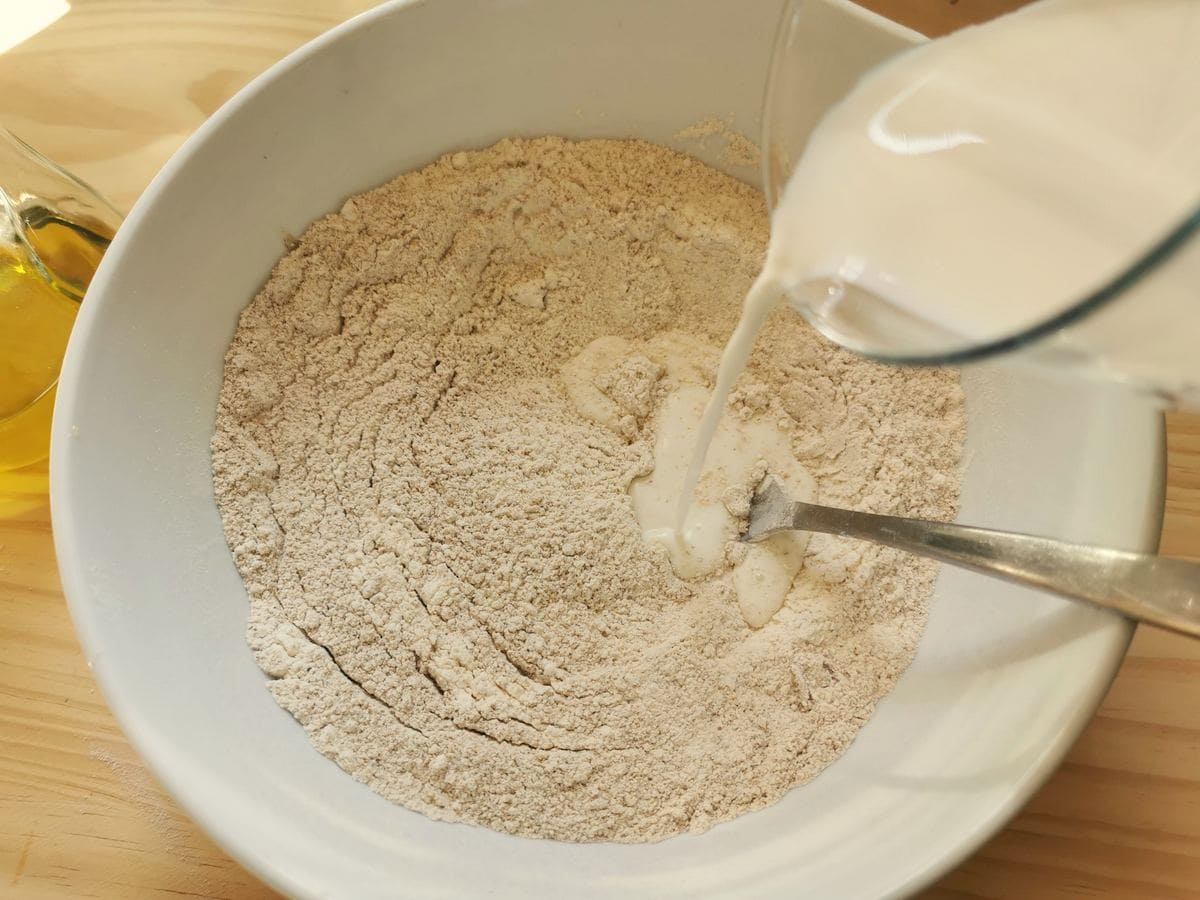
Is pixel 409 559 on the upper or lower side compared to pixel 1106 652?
lower

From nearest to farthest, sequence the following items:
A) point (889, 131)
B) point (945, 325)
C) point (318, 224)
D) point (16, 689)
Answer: point (945, 325)
point (889, 131)
point (16, 689)
point (318, 224)

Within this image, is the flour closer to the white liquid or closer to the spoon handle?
the white liquid

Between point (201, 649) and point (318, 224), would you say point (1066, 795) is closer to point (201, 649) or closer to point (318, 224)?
point (201, 649)

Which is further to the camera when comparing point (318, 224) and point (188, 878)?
point (318, 224)

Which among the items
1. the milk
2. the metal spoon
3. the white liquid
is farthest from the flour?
the milk

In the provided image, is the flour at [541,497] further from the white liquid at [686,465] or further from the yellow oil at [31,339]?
the yellow oil at [31,339]

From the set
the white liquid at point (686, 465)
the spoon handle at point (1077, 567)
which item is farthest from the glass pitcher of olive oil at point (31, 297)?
the spoon handle at point (1077, 567)

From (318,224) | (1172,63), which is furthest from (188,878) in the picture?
(1172,63)
